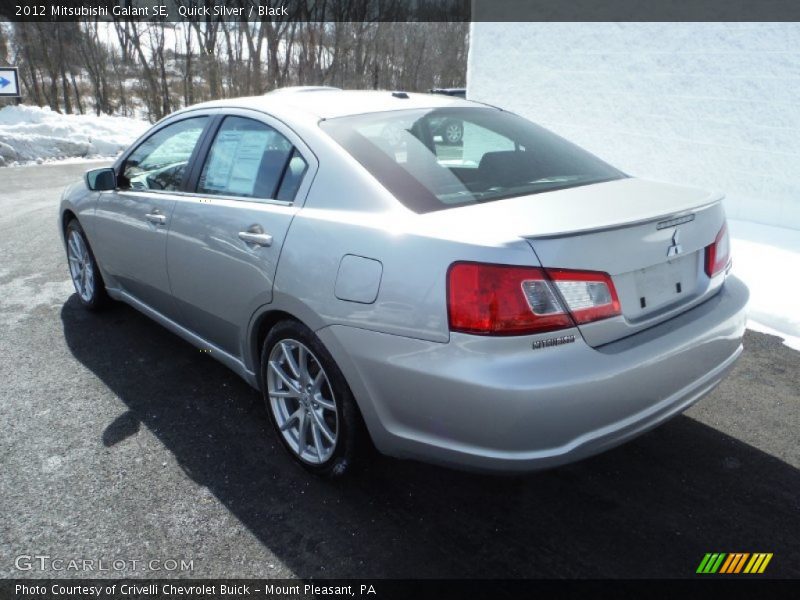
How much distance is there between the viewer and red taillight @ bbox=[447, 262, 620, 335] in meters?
1.94

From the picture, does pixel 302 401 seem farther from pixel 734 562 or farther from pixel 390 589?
pixel 734 562

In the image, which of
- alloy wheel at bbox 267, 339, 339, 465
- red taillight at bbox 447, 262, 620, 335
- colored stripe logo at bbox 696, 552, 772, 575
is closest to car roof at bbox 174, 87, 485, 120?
alloy wheel at bbox 267, 339, 339, 465

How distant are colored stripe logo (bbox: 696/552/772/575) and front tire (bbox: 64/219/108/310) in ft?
13.6

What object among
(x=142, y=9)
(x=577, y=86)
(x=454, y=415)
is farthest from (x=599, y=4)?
(x=142, y=9)

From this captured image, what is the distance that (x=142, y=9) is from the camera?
953 inches

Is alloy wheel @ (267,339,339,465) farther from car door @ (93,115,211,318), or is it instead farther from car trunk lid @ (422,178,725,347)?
car door @ (93,115,211,318)

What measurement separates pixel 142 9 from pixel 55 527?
87.0ft

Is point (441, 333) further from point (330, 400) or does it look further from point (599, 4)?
point (599, 4)

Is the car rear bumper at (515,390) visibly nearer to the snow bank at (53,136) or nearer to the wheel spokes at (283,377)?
the wheel spokes at (283,377)

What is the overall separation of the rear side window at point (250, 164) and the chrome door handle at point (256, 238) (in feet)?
0.63

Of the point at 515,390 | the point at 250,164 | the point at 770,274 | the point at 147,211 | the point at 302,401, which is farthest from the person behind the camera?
the point at 770,274

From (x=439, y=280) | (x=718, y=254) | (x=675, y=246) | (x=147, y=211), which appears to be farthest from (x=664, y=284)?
(x=147, y=211)

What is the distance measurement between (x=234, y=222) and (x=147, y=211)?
1.01 m

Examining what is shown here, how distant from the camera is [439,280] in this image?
79.1 inches
